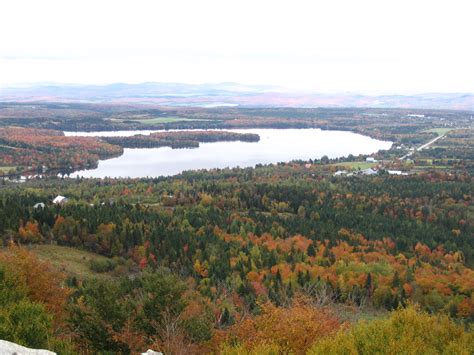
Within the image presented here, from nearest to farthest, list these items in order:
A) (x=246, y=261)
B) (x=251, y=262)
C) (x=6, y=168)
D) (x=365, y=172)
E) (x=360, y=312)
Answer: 1. (x=360, y=312)
2. (x=246, y=261)
3. (x=251, y=262)
4. (x=365, y=172)
5. (x=6, y=168)

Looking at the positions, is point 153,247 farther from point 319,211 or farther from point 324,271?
point 319,211

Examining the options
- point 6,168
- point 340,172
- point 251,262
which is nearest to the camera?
point 251,262

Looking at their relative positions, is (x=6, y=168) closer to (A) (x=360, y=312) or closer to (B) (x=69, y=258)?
(B) (x=69, y=258)

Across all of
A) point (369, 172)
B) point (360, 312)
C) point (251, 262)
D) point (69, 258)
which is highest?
point (69, 258)

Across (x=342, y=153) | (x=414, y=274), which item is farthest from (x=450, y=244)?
(x=342, y=153)

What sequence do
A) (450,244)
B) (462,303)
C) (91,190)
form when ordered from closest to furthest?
(462,303) < (450,244) < (91,190)

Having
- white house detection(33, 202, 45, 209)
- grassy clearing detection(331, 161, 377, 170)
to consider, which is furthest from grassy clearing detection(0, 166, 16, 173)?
grassy clearing detection(331, 161, 377, 170)

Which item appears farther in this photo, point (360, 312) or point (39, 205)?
point (39, 205)

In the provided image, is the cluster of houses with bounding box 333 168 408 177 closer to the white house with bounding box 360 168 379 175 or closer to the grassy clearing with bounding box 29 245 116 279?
the white house with bounding box 360 168 379 175

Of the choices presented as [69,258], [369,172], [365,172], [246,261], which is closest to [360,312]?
[246,261]
